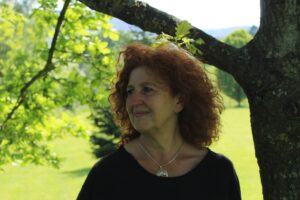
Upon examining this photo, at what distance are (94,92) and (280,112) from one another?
17.3ft

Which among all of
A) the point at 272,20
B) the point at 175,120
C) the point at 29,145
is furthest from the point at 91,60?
the point at 272,20

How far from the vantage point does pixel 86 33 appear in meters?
8.11

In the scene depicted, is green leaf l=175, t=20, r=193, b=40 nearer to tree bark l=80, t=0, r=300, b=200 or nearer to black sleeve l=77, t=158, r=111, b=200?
tree bark l=80, t=0, r=300, b=200

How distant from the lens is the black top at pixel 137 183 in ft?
10.7

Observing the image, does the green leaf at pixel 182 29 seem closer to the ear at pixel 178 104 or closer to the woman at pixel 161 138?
the woman at pixel 161 138

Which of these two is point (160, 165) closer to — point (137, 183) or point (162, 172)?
point (162, 172)

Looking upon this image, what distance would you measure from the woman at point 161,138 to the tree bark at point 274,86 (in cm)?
31

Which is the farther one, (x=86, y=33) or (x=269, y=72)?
(x=86, y=33)

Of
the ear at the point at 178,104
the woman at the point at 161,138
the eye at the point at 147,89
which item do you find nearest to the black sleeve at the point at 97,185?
the woman at the point at 161,138

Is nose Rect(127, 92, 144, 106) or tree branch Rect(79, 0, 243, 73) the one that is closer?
nose Rect(127, 92, 144, 106)

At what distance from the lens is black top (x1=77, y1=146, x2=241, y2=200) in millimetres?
3270

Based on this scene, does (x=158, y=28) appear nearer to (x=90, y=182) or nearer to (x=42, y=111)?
(x=90, y=182)

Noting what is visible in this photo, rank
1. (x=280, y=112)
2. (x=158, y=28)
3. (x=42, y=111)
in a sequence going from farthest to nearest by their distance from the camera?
(x=42, y=111) → (x=158, y=28) → (x=280, y=112)

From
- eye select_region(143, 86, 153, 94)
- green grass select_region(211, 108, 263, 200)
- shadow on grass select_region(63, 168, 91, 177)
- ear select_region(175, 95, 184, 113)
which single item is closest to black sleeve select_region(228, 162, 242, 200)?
ear select_region(175, 95, 184, 113)
